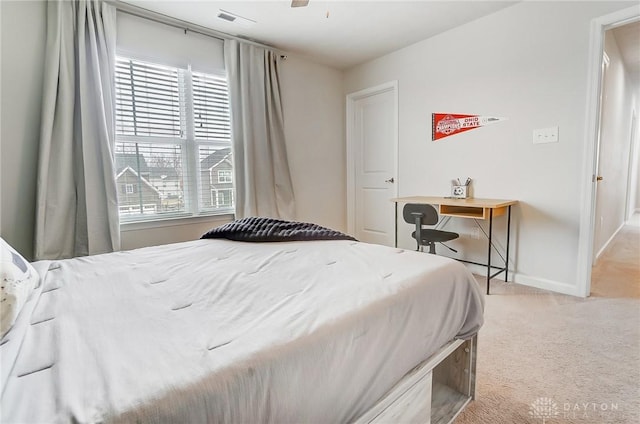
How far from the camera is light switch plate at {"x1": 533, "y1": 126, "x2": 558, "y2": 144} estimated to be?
8.57 ft

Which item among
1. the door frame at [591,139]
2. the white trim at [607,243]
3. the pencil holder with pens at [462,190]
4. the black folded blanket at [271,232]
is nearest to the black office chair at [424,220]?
the pencil holder with pens at [462,190]

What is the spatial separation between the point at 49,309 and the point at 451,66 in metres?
3.60

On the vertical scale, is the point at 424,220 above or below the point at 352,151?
below

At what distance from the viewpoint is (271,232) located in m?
1.90

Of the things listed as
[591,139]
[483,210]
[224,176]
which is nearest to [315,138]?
[224,176]

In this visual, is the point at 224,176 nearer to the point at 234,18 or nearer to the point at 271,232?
the point at 234,18

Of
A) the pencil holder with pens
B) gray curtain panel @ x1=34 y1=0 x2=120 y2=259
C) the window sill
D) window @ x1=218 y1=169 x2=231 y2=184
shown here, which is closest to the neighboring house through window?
window @ x1=218 y1=169 x2=231 y2=184

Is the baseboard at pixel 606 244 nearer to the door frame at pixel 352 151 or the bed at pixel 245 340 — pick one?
the door frame at pixel 352 151

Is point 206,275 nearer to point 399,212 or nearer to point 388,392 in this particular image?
point 388,392

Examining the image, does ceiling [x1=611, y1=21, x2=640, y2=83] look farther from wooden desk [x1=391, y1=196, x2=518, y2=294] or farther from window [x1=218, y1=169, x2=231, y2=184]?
window [x1=218, y1=169, x2=231, y2=184]

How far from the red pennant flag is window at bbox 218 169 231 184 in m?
2.22

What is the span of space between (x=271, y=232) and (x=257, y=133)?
1810 mm

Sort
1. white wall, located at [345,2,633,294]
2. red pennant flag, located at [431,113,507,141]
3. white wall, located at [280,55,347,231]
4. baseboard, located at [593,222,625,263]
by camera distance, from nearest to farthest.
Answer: white wall, located at [345,2,633,294]
red pennant flag, located at [431,113,507,141]
baseboard, located at [593,222,625,263]
white wall, located at [280,55,347,231]

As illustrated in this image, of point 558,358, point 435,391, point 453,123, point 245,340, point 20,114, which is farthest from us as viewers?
point 453,123
